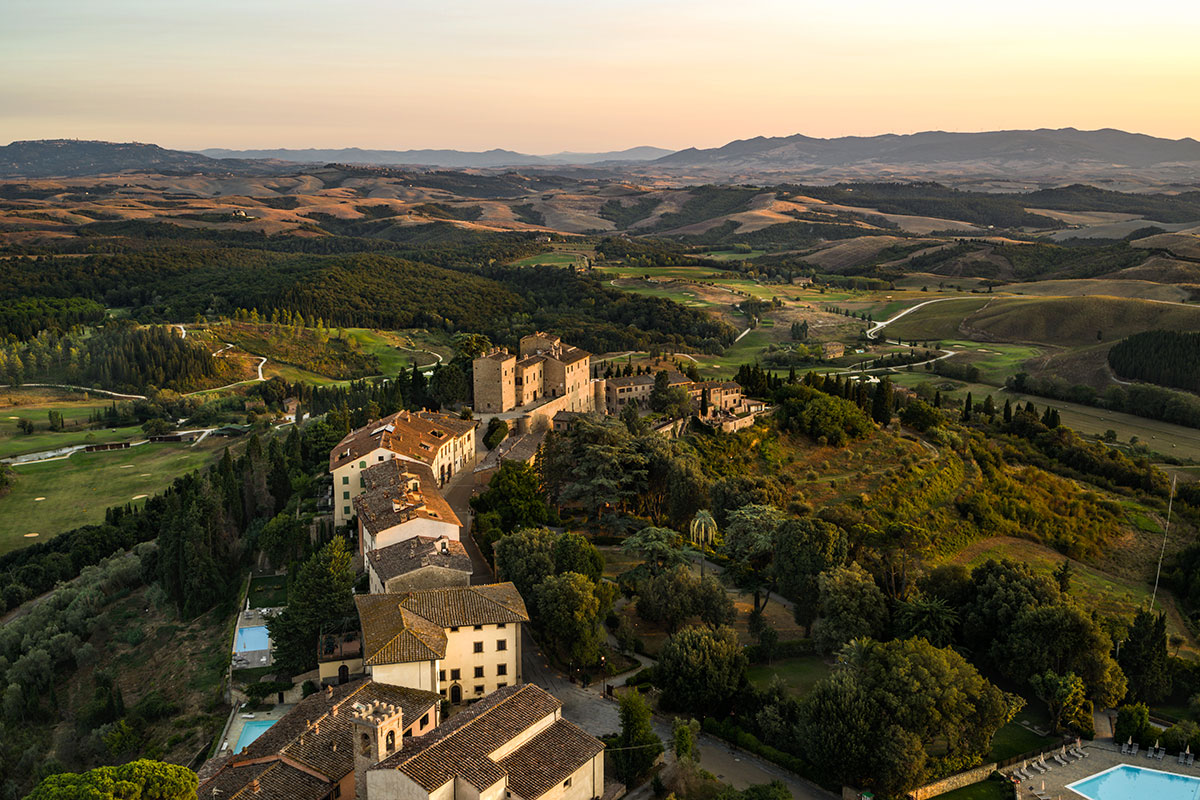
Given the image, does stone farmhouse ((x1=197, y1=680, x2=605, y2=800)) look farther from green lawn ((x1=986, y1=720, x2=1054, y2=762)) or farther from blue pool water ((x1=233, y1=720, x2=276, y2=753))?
green lawn ((x1=986, y1=720, x2=1054, y2=762))

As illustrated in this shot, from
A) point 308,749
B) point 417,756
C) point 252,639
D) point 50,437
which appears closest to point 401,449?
point 252,639

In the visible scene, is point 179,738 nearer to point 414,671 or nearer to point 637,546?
point 414,671

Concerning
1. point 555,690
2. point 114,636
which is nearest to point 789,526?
point 555,690

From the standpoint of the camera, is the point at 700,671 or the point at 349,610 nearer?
the point at 700,671

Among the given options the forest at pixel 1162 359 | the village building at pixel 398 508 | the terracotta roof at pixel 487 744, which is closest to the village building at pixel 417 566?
the village building at pixel 398 508

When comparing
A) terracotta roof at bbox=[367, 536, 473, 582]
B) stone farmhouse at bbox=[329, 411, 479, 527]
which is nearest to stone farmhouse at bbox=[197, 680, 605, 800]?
terracotta roof at bbox=[367, 536, 473, 582]

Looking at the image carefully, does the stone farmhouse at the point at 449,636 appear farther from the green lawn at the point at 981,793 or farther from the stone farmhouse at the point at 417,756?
the green lawn at the point at 981,793
